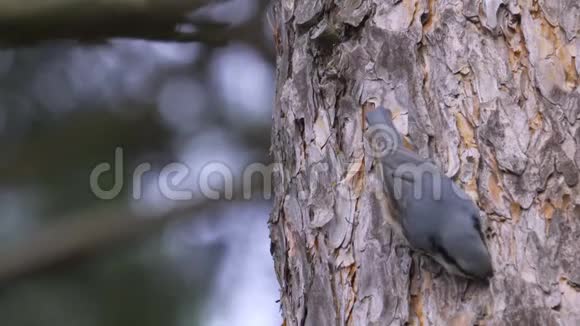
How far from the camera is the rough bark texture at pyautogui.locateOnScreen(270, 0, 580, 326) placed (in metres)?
0.88

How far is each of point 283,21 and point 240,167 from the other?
2.43 ft

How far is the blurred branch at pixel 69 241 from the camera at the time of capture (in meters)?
1.63

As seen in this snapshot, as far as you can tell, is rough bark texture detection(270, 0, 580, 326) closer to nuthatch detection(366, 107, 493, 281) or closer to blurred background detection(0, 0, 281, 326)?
nuthatch detection(366, 107, 493, 281)

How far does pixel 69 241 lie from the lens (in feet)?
5.41

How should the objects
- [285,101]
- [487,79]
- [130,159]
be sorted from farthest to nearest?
[130,159], [285,101], [487,79]

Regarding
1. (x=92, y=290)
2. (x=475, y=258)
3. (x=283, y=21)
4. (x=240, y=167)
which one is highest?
(x=283, y=21)

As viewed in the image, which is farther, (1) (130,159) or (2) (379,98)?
(1) (130,159)

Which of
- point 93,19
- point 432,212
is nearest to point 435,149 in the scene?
point 432,212

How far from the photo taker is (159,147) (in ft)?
5.91

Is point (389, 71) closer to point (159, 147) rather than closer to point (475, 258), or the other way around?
point (475, 258)

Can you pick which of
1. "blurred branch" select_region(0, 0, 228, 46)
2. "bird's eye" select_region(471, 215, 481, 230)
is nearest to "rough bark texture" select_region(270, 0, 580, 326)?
"bird's eye" select_region(471, 215, 481, 230)

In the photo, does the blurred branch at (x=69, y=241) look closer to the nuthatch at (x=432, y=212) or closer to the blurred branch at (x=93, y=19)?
the blurred branch at (x=93, y=19)

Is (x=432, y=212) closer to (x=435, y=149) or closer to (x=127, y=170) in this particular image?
(x=435, y=149)

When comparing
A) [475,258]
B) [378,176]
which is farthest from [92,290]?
[475,258]
